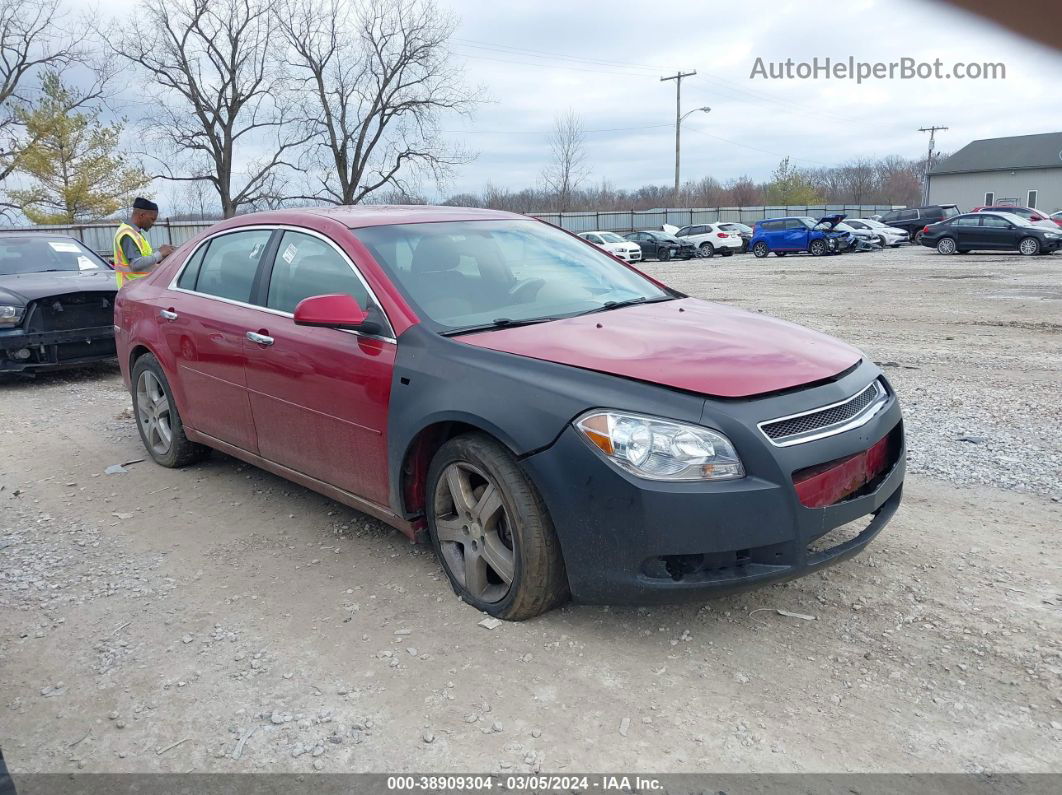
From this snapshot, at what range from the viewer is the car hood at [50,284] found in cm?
812

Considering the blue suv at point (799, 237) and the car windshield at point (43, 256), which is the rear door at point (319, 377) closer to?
the car windshield at point (43, 256)

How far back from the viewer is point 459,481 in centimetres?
338

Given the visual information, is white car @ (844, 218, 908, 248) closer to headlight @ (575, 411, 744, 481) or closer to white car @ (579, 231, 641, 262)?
white car @ (579, 231, 641, 262)

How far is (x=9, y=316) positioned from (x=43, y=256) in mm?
1775

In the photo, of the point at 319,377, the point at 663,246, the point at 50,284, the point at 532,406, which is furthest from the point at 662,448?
the point at 663,246

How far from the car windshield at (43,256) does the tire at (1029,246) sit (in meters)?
27.4

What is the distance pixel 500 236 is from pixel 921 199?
79.5m

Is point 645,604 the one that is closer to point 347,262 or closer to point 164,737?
point 164,737

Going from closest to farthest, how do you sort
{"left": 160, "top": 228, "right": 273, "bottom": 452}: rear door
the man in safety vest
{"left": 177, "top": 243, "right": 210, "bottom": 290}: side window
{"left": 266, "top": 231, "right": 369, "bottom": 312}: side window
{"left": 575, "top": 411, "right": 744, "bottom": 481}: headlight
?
1. {"left": 575, "top": 411, "right": 744, "bottom": 481}: headlight
2. {"left": 266, "top": 231, "right": 369, "bottom": 312}: side window
3. {"left": 160, "top": 228, "right": 273, "bottom": 452}: rear door
4. {"left": 177, "top": 243, "right": 210, "bottom": 290}: side window
5. the man in safety vest

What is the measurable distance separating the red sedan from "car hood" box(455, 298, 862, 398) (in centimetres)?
1

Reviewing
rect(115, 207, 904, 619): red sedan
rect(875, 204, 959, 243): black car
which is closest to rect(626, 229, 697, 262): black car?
rect(875, 204, 959, 243): black car

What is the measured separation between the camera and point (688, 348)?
3258 millimetres

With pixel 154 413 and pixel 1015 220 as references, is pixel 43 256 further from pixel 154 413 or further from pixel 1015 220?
pixel 1015 220

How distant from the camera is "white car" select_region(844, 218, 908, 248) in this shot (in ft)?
114
